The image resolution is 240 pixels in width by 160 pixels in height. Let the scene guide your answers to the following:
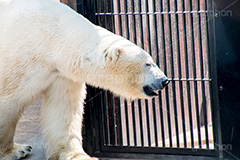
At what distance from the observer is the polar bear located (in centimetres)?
287

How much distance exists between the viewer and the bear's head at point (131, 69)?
9.33ft

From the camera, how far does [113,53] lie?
9.21ft

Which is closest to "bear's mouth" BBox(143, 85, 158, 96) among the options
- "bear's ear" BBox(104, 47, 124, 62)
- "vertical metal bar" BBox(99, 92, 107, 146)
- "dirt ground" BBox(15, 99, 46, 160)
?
"bear's ear" BBox(104, 47, 124, 62)

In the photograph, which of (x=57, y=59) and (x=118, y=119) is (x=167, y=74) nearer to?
(x=118, y=119)

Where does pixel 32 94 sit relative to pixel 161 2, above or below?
below

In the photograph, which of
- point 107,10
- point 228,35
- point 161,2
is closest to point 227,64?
point 228,35

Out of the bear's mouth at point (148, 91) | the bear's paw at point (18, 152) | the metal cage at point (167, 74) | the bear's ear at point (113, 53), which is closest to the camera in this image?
the bear's ear at point (113, 53)

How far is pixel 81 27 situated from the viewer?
9.59ft

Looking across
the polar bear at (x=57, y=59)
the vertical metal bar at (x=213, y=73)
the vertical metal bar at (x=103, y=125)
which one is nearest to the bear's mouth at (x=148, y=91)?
the polar bear at (x=57, y=59)

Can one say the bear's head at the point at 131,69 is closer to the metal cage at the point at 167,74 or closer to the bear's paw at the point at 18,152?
the metal cage at the point at 167,74

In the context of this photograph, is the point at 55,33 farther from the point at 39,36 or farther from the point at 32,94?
the point at 32,94

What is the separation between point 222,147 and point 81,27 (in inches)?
50.3

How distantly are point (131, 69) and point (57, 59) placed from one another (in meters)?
0.48

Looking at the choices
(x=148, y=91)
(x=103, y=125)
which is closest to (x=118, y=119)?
(x=103, y=125)
